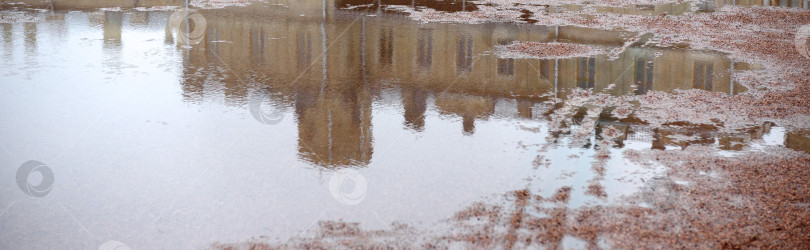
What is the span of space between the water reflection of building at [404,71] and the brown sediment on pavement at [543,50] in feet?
1.43

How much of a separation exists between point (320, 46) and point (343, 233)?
1117 centimetres

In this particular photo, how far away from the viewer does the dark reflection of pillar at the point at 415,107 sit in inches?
467

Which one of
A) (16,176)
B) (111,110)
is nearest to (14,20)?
(111,110)

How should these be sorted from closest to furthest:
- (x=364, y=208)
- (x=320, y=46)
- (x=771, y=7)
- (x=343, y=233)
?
(x=343, y=233), (x=364, y=208), (x=320, y=46), (x=771, y=7)

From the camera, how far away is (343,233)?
303 inches

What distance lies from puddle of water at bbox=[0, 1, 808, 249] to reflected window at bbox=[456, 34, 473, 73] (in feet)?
0.24

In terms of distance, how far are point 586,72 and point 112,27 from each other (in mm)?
11686

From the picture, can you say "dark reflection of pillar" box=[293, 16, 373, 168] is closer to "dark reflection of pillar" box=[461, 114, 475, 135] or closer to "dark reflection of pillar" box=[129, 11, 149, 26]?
"dark reflection of pillar" box=[461, 114, 475, 135]

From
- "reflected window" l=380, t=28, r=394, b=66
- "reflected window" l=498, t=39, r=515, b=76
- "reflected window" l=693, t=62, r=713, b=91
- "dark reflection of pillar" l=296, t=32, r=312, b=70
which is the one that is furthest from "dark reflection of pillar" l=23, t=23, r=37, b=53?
"reflected window" l=693, t=62, r=713, b=91

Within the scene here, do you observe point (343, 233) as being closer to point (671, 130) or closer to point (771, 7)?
point (671, 130)

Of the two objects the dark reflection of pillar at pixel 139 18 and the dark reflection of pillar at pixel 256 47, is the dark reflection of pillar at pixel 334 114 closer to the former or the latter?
the dark reflection of pillar at pixel 256 47

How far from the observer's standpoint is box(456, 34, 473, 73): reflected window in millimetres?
15734

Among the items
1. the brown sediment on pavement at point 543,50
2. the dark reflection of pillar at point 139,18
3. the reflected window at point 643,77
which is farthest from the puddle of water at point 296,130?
the dark reflection of pillar at point 139,18

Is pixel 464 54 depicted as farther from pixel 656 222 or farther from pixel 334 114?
pixel 656 222
